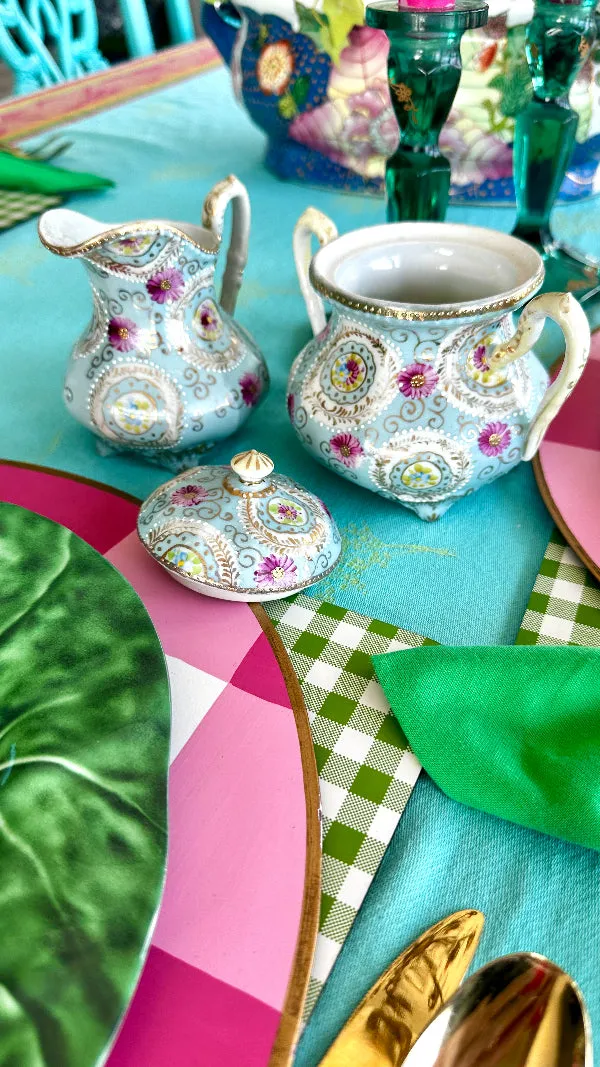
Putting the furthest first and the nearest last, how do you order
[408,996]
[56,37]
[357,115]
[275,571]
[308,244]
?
1. [56,37]
2. [357,115]
3. [308,244]
4. [275,571]
5. [408,996]

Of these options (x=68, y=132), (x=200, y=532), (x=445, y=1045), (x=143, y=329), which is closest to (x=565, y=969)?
(x=445, y=1045)

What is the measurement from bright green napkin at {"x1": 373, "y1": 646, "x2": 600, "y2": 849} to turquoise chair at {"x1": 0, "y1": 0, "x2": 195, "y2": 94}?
114 centimetres

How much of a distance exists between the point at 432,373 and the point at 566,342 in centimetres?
6

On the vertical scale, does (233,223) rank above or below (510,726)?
above

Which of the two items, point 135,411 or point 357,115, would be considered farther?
point 357,115

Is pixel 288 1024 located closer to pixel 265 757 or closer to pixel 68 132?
pixel 265 757

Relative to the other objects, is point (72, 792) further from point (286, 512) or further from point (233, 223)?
point (233, 223)

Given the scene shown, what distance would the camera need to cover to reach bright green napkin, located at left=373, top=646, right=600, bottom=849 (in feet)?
0.88

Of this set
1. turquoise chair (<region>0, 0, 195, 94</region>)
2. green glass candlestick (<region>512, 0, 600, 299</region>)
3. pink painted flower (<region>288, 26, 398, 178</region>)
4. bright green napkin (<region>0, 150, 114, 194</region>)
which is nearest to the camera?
green glass candlestick (<region>512, 0, 600, 299</region>)

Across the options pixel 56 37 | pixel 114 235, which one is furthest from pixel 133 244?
pixel 56 37

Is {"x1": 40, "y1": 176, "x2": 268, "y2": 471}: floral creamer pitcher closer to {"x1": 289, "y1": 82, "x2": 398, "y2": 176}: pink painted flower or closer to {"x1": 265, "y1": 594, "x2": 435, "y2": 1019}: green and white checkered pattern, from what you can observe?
{"x1": 265, "y1": 594, "x2": 435, "y2": 1019}: green and white checkered pattern

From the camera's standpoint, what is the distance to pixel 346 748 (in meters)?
0.30

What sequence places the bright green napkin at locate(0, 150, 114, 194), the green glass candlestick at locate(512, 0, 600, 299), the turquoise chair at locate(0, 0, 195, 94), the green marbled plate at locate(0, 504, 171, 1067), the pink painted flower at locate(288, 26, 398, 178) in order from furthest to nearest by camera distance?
the turquoise chair at locate(0, 0, 195, 94) → the bright green napkin at locate(0, 150, 114, 194) → the pink painted flower at locate(288, 26, 398, 178) → the green glass candlestick at locate(512, 0, 600, 299) → the green marbled plate at locate(0, 504, 171, 1067)

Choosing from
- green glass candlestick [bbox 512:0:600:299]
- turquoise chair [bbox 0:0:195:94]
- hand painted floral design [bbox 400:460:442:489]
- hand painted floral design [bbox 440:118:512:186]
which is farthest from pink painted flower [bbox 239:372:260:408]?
turquoise chair [bbox 0:0:195:94]
